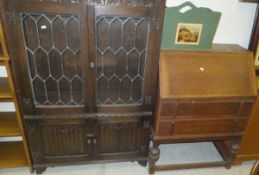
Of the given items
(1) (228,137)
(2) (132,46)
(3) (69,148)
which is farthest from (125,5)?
(1) (228,137)

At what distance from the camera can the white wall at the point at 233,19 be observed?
1854 mm

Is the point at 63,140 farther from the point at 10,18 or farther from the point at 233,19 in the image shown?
the point at 233,19

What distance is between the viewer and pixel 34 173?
191 cm

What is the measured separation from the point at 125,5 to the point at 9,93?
105 cm

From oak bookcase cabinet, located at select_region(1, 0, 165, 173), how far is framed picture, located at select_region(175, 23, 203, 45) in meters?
0.30

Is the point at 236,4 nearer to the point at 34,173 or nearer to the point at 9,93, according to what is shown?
the point at 9,93

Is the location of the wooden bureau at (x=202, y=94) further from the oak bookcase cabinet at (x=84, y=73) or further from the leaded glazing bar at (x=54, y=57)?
the leaded glazing bar at (x=54, y=57)

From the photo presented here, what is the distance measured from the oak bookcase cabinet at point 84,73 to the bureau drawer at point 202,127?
0.17m

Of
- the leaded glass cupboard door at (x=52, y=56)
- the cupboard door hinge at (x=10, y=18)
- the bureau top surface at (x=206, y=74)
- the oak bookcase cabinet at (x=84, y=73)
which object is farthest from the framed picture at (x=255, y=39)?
the cupboard door hinge at (x=10, y=18)

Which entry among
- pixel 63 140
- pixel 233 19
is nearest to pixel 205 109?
pixel 233 19

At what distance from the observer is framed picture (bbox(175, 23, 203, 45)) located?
1.68 meters

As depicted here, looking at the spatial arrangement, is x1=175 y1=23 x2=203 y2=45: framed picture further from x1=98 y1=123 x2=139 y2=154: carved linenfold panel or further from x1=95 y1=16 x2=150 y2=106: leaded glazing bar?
x1=98 y1=123 x2=139 y2=154: carved linenfold panel

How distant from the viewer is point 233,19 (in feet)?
6.39

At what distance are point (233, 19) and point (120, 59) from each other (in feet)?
3.74
